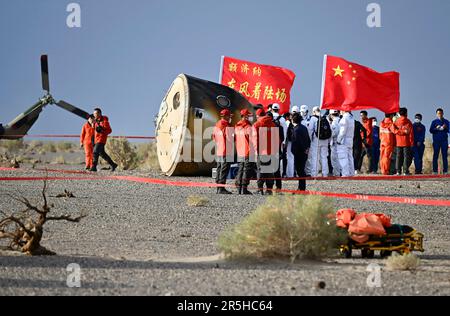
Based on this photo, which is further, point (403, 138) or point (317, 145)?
point (403, 138)

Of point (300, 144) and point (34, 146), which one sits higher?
point (34, 146)

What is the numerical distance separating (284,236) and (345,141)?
1656 cm

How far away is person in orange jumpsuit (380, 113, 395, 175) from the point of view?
30562 millimetres

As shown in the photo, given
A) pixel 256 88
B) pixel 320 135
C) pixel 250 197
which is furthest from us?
pixel 256 88

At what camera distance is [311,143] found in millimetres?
25719

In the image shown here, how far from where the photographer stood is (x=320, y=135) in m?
25.0

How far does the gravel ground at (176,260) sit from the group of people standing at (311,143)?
3.97 ft

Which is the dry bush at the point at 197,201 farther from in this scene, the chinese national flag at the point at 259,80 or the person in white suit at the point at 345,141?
the chinese national flag at the point at 259,80

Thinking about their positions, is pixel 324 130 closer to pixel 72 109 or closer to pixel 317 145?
pixel 317 145

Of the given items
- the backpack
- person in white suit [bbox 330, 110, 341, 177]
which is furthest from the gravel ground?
person in white suit [bbox 330, 110, 341, 177]

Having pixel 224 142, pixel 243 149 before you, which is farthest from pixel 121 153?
pixel 243 149
